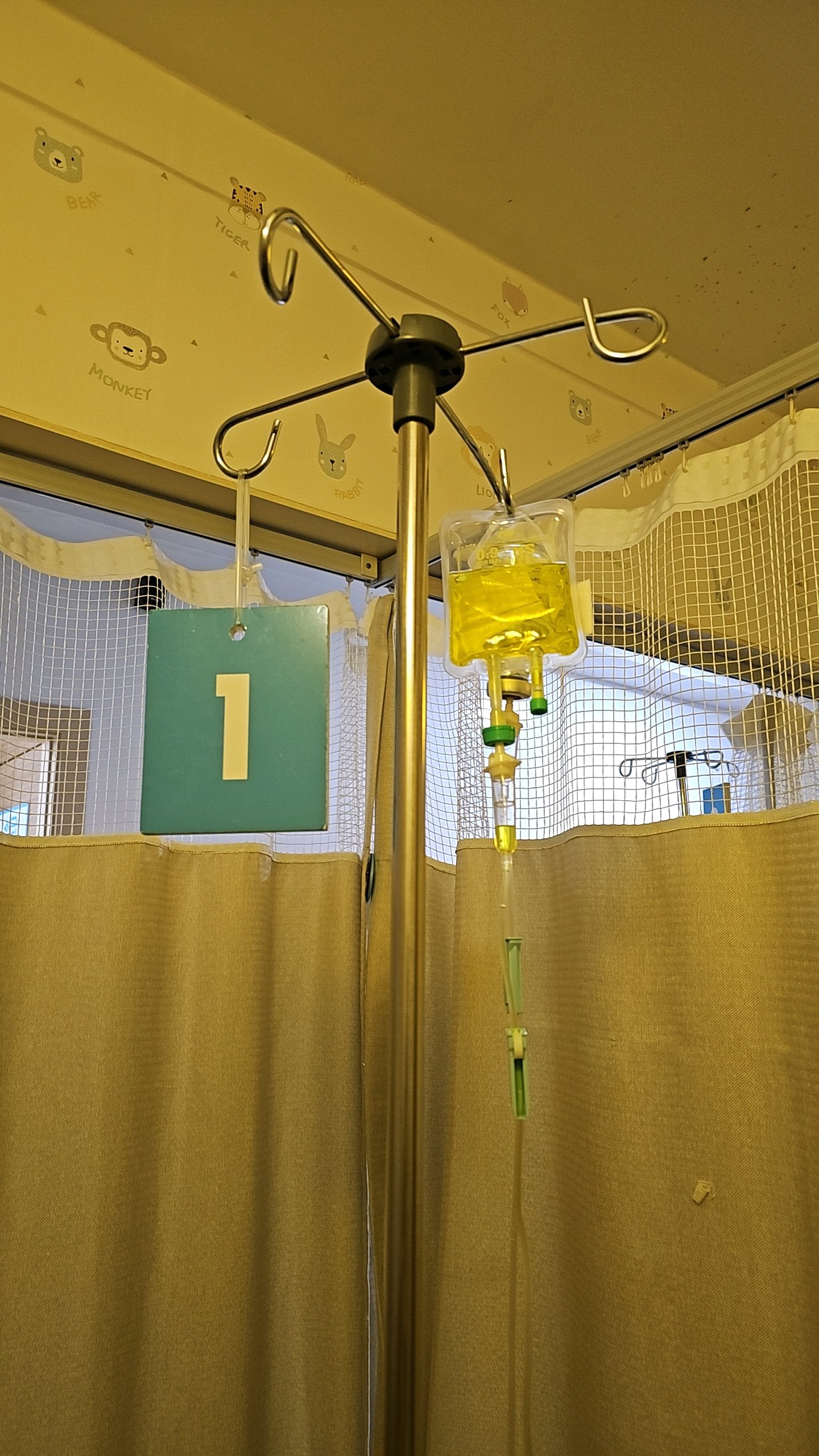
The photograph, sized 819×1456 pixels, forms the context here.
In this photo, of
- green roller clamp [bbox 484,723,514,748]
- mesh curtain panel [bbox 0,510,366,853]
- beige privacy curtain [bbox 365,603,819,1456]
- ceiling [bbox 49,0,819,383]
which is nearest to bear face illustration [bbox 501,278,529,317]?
ceiling [bbox 49,0,819,383]

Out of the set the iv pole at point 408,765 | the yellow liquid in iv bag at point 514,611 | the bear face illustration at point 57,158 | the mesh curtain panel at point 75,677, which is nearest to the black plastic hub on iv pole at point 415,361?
the iv pole at point 408,765

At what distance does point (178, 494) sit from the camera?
3.80 ft

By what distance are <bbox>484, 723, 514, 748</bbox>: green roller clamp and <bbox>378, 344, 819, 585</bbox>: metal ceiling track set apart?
285mm

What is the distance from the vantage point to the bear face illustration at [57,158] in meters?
1.17

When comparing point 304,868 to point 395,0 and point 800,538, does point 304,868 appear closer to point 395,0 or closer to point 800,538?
point 800,538

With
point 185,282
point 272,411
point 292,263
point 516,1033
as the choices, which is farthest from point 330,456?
point 516,1033

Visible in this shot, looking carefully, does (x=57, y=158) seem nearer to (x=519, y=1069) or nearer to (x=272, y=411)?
(x=272, y=411)

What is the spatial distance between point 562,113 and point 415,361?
1105 mm

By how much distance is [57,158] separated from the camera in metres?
1.19

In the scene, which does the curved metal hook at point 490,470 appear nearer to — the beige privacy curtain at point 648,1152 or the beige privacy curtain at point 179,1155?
the beige privacy curtain at point 648,1152

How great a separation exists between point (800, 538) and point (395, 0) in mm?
900

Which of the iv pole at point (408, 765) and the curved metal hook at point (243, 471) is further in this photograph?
the curved metal hook at point (243, 471)

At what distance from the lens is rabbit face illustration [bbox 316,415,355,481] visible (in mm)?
1363

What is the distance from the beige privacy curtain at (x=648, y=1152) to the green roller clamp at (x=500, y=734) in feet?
1.19
